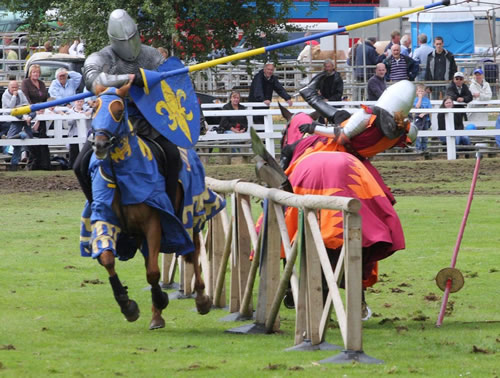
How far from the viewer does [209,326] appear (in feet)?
29.5

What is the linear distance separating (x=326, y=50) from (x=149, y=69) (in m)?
19.3

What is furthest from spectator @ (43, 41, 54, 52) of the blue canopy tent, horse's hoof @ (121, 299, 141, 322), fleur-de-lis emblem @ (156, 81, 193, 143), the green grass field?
horse's hoof @ (121, 299, 141, 322)

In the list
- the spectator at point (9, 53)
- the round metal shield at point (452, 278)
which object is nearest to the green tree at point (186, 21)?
the spectator at point (9, 53)

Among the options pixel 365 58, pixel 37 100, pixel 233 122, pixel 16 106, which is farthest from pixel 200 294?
pixel 365 58

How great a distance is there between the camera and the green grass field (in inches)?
281

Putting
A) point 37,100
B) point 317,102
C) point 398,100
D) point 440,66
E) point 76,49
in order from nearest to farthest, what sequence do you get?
point 398,100 → point 317,102 → point 37,100 → point 440,66 → point 76,49

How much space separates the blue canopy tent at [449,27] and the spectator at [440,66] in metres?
4.93

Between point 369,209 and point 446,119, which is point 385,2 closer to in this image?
point 446,119

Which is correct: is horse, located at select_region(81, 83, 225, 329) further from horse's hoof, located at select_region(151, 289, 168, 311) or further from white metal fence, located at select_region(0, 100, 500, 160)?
white metal fence, located at select_region(0, 100, 500, 160)

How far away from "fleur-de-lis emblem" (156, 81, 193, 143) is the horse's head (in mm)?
505

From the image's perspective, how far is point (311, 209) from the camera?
24.7ft

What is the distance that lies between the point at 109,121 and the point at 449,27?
22.8 metres

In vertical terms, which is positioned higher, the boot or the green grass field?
the boot

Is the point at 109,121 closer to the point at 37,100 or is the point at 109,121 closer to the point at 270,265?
the point at 270,265
